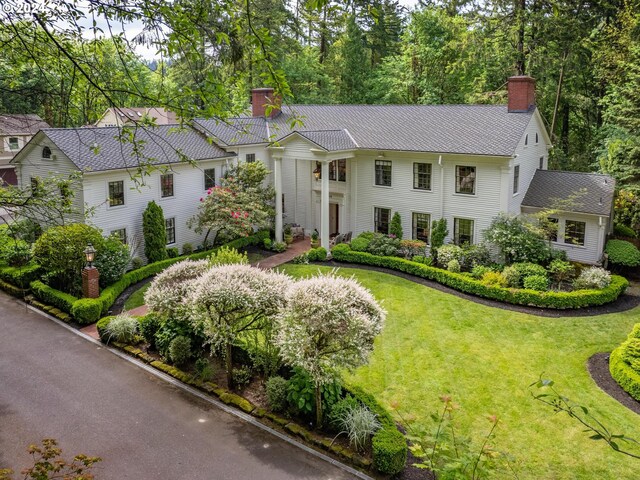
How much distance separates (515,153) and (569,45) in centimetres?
1342

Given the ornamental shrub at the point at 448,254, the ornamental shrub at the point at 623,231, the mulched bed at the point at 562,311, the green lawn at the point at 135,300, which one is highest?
the ornamental shrub at the point at 623,231

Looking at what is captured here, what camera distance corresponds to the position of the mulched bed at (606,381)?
44.8 ft

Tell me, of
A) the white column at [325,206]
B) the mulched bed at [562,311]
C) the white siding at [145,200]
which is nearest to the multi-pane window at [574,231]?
the mulched bed at [562,311]

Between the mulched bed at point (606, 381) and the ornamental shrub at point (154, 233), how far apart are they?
17689mm

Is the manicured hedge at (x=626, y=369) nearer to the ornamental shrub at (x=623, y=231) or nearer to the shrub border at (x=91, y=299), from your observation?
the ornamental shrub at (x=623, y=231)

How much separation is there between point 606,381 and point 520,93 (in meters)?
14.9

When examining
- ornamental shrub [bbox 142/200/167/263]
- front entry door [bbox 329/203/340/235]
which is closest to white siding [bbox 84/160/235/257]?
ornamental shrub [bbox 142/200/167/263]

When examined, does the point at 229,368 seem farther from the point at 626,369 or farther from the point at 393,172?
the point at 393,172

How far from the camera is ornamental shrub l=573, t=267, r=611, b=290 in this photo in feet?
67.4

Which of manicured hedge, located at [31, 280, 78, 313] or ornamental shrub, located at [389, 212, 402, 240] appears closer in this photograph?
manicured hedge, located at [31, 280, 78, 313]

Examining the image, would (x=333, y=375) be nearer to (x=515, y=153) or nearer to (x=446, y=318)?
(x=446, y=318)

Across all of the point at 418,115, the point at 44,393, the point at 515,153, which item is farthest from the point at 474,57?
the point at 44,393

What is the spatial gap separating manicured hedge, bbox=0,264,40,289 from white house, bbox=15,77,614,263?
10.3 feet

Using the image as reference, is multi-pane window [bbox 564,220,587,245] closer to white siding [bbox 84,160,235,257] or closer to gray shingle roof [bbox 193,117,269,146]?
gray shingle roof [bbox 193,117,269,146]
